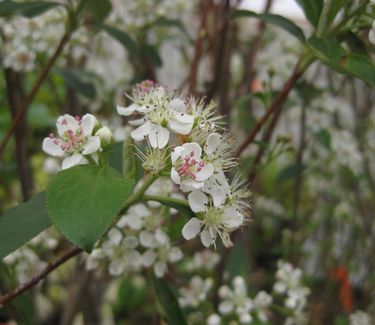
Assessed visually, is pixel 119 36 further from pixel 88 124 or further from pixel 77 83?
pixel 88 124

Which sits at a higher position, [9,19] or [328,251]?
[9,19]

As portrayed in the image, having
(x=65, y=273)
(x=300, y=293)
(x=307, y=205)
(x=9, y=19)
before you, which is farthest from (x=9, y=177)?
(x=307, y=205)

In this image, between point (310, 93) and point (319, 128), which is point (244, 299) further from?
point (319, 128)

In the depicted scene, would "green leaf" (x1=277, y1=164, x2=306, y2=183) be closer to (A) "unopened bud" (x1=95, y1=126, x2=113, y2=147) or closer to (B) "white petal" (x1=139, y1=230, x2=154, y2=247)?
(B) "white petal" (x1=139, y1=230, x2=154, y2=247)

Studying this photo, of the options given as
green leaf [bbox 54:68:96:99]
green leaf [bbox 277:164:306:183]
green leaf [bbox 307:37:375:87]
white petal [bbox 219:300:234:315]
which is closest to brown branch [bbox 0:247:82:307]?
green leaf [bbox 307:37:375:87]

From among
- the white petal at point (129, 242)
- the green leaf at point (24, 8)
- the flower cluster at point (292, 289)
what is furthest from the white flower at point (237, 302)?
the green leaf at point (24, 8)

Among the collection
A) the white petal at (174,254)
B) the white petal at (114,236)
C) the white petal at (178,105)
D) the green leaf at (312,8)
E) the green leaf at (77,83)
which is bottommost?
the white petal at (174,254)

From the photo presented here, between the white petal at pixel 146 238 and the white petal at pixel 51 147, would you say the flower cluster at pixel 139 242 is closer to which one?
the white petal at pixel 146 238
